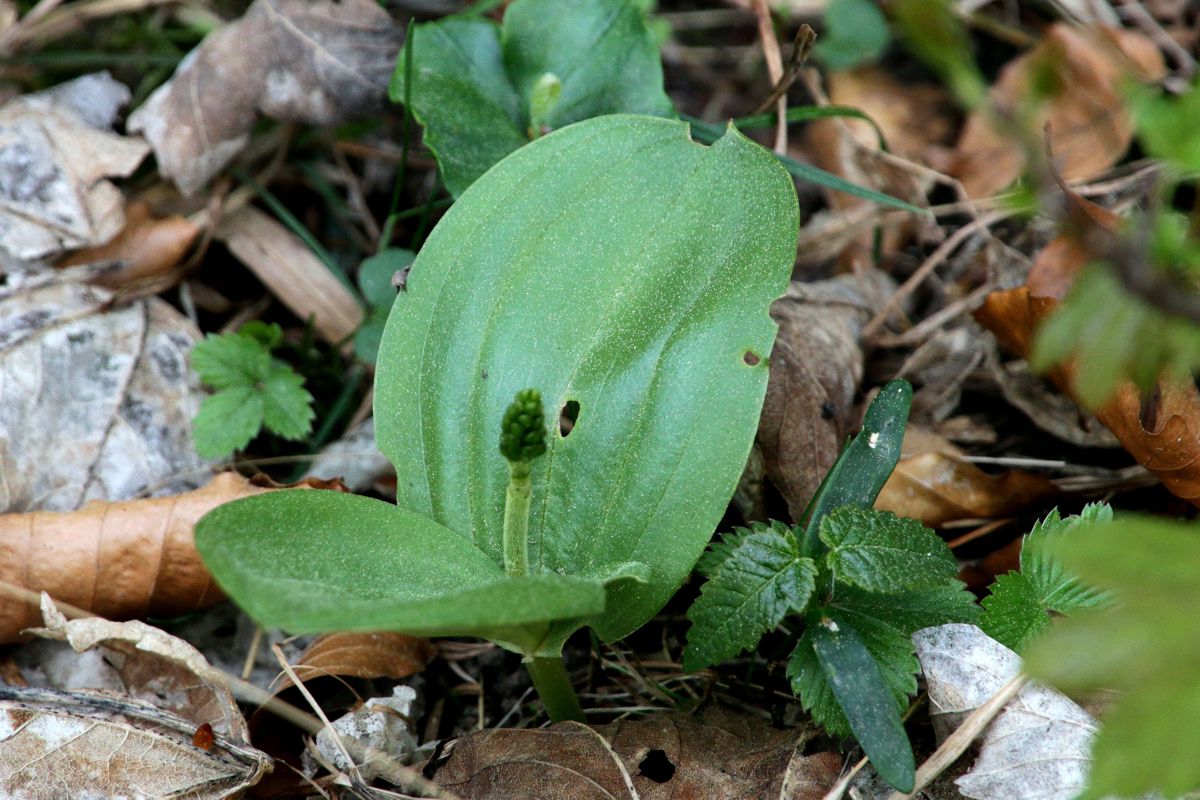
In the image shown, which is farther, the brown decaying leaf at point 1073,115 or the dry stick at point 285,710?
the brown decaying leaf at point 1073,115

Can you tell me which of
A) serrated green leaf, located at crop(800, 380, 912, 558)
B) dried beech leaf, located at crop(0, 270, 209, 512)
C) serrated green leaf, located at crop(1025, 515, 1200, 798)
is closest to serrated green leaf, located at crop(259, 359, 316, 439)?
dried beech leaf, located at crop(0, 270, 209, 512)

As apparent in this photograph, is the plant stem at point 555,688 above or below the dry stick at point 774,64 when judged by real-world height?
below

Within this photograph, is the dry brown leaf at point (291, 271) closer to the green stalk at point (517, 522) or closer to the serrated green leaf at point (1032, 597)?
the green stalk at point (517, 522)

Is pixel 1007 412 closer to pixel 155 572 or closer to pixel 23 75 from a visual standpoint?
pixel 155 572

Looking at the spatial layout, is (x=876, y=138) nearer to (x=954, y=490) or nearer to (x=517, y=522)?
(x=954, y=490)

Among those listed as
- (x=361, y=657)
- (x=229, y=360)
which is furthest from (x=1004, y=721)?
(x=229, y=360)

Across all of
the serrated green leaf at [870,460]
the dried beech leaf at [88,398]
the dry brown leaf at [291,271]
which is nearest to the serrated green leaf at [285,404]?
the dried beech leaf at [88,398]

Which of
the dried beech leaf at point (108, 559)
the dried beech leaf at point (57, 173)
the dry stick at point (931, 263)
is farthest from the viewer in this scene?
the dry stick at point (931, 263)
